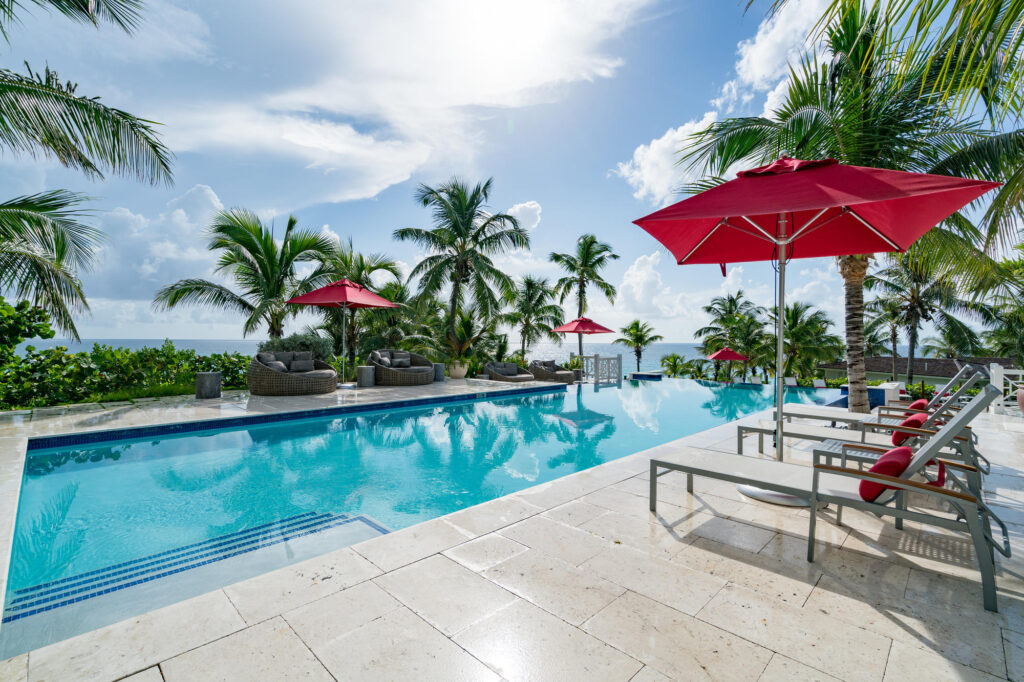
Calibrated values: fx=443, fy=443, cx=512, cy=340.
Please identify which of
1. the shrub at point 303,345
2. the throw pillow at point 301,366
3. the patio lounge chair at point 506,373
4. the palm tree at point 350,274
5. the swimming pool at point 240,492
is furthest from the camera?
the palm tree at point 350,274

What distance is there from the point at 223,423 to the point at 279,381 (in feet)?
8.40

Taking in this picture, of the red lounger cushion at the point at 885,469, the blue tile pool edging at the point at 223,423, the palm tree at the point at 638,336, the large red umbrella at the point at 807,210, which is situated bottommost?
the blue tile pool edging at the point at 223,423

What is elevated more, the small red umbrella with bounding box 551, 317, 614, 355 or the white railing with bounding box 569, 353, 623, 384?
the small red umbrella with bounding box 551, 317, 614, 355

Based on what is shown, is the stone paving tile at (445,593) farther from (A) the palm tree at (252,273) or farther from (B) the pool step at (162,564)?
(A) the palm tree at (252,273)

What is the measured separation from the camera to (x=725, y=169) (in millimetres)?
6703

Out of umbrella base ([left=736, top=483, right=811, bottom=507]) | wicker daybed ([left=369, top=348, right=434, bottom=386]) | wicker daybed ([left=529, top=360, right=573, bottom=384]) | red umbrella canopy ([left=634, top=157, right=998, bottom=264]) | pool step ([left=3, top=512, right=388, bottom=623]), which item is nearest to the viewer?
red umbrella canopy ([left=634, top=157, right=998, bottom=264])

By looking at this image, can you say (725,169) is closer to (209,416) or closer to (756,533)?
(756,533)

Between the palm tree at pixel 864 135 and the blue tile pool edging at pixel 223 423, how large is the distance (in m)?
7.22

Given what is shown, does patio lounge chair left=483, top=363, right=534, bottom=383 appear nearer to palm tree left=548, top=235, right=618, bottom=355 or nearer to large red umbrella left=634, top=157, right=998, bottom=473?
palm tree left=548, top=235, right=618, bottom=355

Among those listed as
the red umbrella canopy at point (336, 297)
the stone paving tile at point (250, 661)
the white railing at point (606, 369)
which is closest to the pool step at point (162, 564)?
the stone paving tile at point (250, 661)

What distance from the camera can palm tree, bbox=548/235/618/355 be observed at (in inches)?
826

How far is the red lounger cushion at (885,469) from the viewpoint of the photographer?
2557 millimetres

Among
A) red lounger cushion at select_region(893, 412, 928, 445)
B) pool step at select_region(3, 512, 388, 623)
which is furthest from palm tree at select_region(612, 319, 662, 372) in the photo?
pool step at select_region(3, 512, 388, 623)

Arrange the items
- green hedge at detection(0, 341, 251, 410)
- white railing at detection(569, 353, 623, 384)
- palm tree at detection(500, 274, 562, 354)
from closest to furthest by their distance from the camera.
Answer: green hedge at detection(0, 341, 251, 410)
white railing at detection(569, 353, 623, 384)
palm tree at detection(500, 274, 562, 354)
